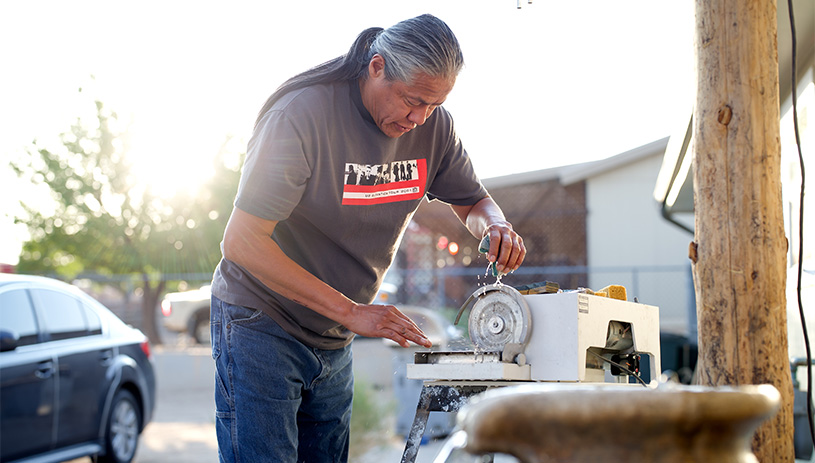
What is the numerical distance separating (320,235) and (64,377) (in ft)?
12.4

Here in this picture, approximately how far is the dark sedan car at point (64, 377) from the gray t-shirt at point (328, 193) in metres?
3.20

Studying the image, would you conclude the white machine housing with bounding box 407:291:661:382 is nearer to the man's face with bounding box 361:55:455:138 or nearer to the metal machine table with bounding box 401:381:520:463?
the metal machine table with bounding box 401:381:520:463

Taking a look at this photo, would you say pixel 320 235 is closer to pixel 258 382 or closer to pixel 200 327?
pixel 258 382

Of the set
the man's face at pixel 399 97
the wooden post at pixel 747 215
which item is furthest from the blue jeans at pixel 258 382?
the wooden post at pixel 747 215

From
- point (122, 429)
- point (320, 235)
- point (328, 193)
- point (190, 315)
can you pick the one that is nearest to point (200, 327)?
point (190, 315)

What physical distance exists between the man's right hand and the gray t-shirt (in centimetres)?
23

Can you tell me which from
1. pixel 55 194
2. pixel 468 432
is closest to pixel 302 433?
pixel 468 432

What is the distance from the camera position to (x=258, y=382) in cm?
210

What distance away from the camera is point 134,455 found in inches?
243

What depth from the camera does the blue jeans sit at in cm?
209

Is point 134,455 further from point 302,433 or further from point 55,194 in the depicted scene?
point 55,194

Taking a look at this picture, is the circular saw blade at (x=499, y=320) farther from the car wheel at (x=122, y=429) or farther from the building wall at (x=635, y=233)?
the building wall at (x=635, y=233)

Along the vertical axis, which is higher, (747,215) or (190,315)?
(747,215)

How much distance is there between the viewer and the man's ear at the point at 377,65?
2.18 meters
